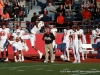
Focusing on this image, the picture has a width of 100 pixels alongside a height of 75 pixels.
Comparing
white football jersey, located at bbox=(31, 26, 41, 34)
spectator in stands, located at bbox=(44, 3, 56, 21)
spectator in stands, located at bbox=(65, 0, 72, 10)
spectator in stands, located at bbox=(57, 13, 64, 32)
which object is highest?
spectator in stands, located at bbox=(65, 0, 72, 10)

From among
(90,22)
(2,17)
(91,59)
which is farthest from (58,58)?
(2,17)

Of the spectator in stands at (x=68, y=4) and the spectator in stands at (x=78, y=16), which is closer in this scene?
the spectator in stands at (x=78, y=16)

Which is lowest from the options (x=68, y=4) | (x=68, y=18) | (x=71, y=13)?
(x=68, y=18)

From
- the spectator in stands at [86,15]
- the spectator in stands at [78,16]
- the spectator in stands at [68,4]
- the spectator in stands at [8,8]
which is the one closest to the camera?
the spectator in stands at [86,15]

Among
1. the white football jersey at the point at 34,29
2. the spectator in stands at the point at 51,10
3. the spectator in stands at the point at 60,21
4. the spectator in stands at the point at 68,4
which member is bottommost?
the white football jersey at the point at 34,29

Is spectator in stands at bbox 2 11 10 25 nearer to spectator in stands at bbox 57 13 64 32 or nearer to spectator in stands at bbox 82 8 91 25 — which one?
spectator in stands at bbox 57 13 64 32

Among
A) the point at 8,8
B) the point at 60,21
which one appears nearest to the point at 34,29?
the point at 60,21

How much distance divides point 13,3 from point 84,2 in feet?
14.5

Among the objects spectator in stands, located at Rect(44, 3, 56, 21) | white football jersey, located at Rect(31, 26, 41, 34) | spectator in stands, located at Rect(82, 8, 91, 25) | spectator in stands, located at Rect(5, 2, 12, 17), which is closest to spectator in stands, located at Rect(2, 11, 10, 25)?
spectator in stands, located at Rect(5, 2, 12, 17)

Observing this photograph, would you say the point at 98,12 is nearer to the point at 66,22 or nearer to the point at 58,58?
the point at 66,22

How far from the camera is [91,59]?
2025cm

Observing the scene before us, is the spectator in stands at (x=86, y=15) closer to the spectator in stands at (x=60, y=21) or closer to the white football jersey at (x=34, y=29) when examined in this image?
the spectator in stands at (x=60, y=21)

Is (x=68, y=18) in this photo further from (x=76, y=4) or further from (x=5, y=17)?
(x=5, y=17)

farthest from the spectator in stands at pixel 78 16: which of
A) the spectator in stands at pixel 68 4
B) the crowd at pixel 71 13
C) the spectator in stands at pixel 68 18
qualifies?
the spectator in stands at pixel 68 4
